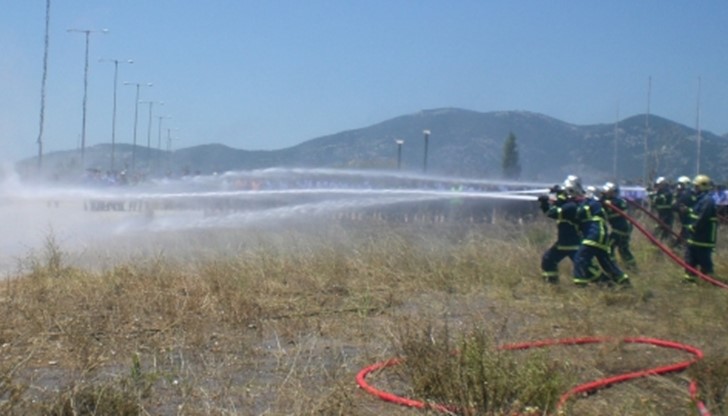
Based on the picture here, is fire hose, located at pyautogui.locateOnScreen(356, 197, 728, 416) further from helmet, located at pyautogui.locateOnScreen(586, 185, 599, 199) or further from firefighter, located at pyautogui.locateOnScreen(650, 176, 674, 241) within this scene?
firefighter, located at pyautogui.locateOnScreen(650, 176, 674, 241)

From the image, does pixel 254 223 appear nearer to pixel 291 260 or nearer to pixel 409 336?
pixel 291 260

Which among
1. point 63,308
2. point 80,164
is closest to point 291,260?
point 63,308

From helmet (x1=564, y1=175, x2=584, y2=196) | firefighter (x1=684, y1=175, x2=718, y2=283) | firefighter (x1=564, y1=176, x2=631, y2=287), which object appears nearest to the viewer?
firefighter (x1=564, y1=176, x2=631, y2=287)

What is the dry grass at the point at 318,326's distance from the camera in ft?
20.6

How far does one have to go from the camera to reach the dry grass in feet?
20.6

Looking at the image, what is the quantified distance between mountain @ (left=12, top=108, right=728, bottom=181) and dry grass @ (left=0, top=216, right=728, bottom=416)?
119 ft

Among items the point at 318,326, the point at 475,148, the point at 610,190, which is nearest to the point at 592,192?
the point at 610,190

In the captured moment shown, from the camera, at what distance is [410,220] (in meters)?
29.8

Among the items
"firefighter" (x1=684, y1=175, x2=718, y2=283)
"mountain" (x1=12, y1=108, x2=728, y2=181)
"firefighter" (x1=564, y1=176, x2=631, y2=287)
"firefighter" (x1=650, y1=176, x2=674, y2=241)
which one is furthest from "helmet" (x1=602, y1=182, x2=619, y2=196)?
"mountain" (x1=12, y1=108, x2=728, y2=181)

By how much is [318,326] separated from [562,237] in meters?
5.69

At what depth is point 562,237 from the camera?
14.0m

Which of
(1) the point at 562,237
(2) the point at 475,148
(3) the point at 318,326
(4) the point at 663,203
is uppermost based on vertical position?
(2) the point at 475,148

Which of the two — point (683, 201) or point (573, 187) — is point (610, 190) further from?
point (683, 201)

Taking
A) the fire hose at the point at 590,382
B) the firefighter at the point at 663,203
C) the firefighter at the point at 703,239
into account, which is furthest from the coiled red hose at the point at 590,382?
the firefighter at the point at 663,203
